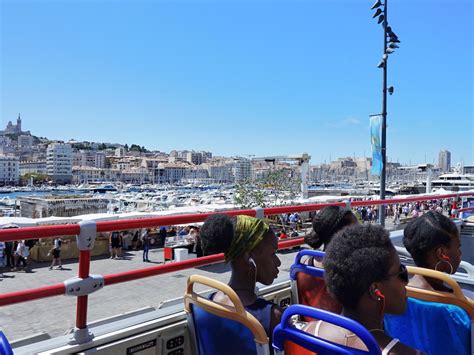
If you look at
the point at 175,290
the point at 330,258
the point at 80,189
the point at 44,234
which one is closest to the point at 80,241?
the point at 44,234

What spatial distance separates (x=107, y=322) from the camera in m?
2.46

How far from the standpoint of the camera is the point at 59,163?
193 meters

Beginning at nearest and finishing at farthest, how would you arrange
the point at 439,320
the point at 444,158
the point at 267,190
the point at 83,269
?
the point at 439,320 < the point at 83,269 < the point at 267,190 < the point at 444,158

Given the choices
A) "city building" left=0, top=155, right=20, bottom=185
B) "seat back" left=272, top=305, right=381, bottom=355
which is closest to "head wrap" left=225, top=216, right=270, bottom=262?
Answer: "seat back" left=272, top=305, right=381, bottom=355

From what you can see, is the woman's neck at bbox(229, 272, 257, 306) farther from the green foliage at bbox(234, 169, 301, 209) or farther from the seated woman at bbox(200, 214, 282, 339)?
the green foliage at bbox(234, 169, 301, 209)

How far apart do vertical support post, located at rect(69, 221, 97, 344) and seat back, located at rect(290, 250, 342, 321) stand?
4.45 feet

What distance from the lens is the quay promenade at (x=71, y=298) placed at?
8.04 metres

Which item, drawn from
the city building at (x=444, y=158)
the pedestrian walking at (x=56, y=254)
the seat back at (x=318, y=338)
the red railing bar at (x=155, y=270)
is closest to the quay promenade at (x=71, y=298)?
the pedestrian walking at (x=56, y=254)

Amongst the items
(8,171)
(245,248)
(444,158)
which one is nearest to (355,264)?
(245,248)

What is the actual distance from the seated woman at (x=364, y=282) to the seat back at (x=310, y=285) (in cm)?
100

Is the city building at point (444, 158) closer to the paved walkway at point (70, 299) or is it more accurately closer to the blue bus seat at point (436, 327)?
the paved walkway at point (70, 299)

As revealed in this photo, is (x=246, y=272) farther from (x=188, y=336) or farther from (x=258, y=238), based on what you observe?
(x=188, y=336)

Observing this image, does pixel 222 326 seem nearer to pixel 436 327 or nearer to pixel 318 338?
pixel 318 338

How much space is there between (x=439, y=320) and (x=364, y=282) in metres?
0.68
